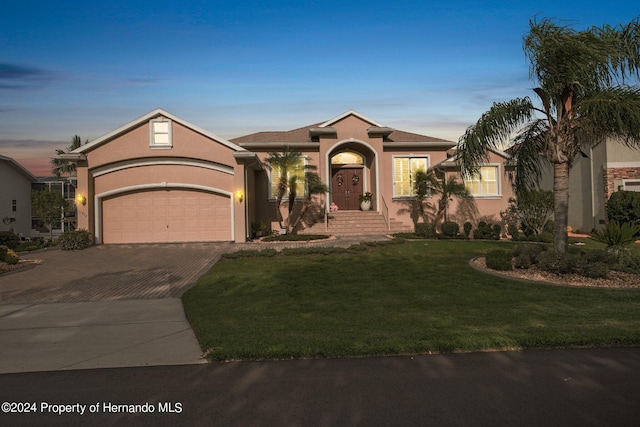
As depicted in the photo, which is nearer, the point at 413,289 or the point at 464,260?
the point at 413,289

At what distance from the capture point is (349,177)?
23.8 m

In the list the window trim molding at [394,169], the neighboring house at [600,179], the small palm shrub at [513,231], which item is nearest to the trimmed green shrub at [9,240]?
the window trim molding at [394,169]

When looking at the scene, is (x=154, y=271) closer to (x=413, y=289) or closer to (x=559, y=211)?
(x=413, y=289)

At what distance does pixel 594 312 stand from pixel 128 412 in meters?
6.87

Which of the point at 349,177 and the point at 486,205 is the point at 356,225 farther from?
the point at 486,205

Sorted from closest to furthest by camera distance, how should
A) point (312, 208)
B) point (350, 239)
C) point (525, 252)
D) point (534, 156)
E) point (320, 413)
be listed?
point (320, 413), point (525, 252), point (534, 156), point (350, 239), point (312, 208)

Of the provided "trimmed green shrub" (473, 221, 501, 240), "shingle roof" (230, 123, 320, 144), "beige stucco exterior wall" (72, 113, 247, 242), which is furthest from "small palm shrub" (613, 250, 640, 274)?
"shingle roof" (230, 123, 320, 144)

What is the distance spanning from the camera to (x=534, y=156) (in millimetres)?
12117

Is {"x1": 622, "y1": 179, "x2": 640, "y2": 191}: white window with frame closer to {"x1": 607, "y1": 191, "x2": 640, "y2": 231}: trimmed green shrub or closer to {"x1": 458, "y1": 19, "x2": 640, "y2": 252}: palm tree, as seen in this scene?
{"x1": 607, "y1": 191, "x2": 640, "y2": 231}: trimmed green shrub

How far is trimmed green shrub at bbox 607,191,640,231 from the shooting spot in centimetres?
1916

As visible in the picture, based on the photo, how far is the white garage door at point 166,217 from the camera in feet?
62.3

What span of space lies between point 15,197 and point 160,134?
24.7 metres

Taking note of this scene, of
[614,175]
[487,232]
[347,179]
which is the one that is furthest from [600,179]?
[347,179]

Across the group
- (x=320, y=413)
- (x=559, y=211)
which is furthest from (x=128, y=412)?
(x=559, y=211)
